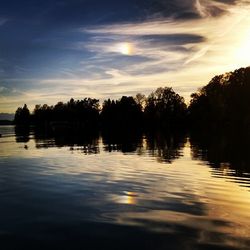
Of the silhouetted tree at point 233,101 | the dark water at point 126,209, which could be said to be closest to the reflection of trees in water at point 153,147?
the dark water at point 126,209

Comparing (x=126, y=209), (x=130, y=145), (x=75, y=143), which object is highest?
(x=75, y=143)

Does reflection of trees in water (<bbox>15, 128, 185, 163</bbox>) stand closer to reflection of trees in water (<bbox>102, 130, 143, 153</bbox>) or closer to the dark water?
reflection of trees in water (<bbox>102, 130, 143, 153</bbox>)

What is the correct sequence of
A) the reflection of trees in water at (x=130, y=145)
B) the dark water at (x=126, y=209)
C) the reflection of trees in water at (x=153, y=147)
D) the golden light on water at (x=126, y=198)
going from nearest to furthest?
the dark water at (x=126, y=209)
the golden light on water at (x=126, y=198)
the reflection of trees in water at (x=153, y=147)
the reflection of trees in water at (x=130, y=145)

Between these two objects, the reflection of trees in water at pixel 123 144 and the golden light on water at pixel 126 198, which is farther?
the reflection of trees in water at pixel 123 144

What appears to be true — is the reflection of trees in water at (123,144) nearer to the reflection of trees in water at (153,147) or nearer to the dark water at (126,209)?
the reflection of trees in water at (153,147)

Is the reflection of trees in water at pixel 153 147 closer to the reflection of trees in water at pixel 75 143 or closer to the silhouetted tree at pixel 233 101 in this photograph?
the reflection of trees in water at pixel 75 143

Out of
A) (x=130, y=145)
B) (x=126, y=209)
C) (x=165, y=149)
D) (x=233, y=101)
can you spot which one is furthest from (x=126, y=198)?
(x=233, y=101)

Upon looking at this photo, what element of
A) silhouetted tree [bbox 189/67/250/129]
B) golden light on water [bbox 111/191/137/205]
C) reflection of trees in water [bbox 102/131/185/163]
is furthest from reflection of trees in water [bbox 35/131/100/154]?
silhouetted tree [bbox 189/67/250/129]

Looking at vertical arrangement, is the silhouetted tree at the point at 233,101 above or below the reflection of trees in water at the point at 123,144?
above

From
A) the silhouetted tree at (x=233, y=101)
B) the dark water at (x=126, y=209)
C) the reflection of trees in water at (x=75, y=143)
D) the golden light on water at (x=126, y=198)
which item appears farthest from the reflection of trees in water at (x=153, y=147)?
the silhouetted tree at (x=233, y=101)

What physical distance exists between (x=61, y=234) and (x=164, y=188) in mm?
10707

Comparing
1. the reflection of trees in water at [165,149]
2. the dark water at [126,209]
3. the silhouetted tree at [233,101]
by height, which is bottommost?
the dark water at [126,209]

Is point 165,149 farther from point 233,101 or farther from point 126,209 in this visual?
point 233,101

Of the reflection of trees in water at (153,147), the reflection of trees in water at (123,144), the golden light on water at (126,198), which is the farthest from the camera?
the reflection of trees in water at (123,144)
